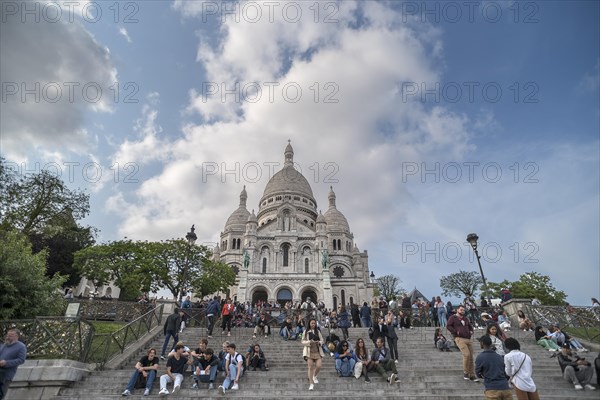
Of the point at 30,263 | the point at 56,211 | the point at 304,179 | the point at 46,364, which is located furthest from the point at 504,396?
the point at 304,179

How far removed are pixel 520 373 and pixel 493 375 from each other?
0.40 m

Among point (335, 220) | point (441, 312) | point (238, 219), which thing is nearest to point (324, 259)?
point (335, 220)

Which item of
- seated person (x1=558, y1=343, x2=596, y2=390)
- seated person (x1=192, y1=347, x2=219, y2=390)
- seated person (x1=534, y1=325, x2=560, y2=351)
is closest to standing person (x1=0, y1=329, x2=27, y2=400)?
seated person (x1=192, y1=347, x2=219, y2=390)

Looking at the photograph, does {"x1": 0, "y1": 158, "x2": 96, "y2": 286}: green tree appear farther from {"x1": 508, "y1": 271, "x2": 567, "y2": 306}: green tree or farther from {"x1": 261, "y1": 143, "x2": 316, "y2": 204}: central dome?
{"x1": 508, "y1": 271, "x2": 567, "y2": 306}: green tree

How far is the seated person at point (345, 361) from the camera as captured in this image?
30.8 ft

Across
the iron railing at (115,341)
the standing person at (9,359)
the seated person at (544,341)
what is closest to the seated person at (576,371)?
the seated person at (544,341)

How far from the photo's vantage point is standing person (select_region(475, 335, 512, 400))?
230 inches

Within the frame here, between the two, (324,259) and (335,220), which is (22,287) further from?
(335,220)

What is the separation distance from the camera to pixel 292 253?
44.4m

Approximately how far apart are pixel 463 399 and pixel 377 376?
7.13ft

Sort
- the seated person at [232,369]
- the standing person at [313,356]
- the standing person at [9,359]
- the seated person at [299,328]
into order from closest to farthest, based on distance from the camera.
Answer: the standing person at [9,359] → the seated person at [232,369] → the standing person at [313,356] → the seated person at [299,328]

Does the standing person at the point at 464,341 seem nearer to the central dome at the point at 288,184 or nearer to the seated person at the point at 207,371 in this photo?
the seated person at the point at 207,371

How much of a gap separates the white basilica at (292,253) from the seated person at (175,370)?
30.5 metres

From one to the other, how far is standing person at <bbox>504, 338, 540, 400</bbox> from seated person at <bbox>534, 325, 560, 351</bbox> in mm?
6193
